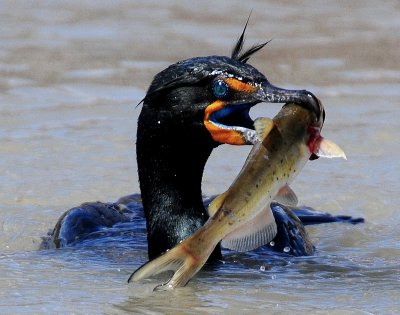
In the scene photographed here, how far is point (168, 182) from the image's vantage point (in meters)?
6.94

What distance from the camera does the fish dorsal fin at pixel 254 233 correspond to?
6262 mm

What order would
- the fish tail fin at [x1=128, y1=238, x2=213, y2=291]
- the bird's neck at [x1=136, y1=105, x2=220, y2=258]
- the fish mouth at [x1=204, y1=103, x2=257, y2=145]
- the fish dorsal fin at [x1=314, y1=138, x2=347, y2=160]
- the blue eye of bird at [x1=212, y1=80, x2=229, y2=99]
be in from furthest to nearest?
the bird's neck at [x1=136, y1=105, x2=220, y2=258], the blue eye of bird at [x1=212, y1=80, x2=229, y2=99], the fish mouth at [x1=204, y1=103, x2=257, y2=145], the fish tail fin at [x1=128, y1=238, x2=213, y2=291], the fish dorsal fin at [x1=314, y1=138, x2=347, y2=160]

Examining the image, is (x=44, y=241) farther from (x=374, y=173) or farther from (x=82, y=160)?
(x=374, y=173)

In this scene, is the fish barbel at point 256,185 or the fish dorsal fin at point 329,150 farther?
the fish barbel at point 256,185

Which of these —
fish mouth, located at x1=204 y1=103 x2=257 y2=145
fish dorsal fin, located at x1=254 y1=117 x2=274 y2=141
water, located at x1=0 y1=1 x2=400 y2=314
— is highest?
fish dorsal fin, located at x1=254 y1=117 x2=274 y2=141

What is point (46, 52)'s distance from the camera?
13172 millimetres

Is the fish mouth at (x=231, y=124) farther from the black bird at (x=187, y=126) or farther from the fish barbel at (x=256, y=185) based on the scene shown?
the fish barbel at (x=256, y=185)

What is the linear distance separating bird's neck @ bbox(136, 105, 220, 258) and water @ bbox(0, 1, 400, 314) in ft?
0.79

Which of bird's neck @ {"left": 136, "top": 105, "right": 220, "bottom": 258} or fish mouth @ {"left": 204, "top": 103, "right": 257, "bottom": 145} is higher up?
fish mouth @ {"left": 204, "top": 103, "right": 257, "bottom": 145}

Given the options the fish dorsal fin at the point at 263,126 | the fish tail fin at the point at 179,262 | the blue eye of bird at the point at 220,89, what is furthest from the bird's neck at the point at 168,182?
the fish tail fin at the point at 179,262

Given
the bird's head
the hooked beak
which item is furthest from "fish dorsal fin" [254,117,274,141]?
the bird's head

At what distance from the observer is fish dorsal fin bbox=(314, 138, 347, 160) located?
5.79 metres

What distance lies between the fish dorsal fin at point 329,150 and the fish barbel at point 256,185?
16 mm

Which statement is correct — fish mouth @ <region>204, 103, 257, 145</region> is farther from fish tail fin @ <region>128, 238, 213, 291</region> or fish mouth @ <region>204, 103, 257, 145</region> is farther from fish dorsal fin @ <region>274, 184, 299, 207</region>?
fish tail fin @ <region>128, 238, 213, 291</region>
